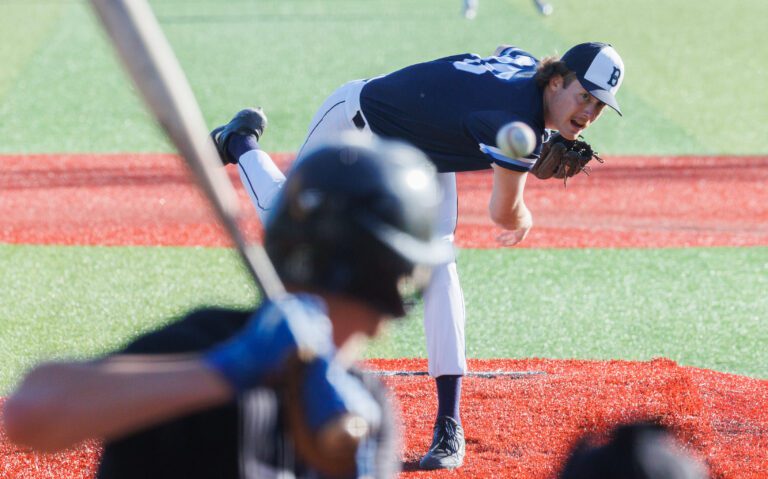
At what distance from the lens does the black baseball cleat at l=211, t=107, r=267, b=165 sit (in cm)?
424

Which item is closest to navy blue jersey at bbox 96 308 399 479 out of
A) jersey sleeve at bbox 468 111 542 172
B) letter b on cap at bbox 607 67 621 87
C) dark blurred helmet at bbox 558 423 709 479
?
dark blurred helmet at bbox 558 423 709 479

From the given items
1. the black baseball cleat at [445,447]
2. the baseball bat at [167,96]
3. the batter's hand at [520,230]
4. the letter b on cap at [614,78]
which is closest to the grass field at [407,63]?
the baseball bat at [167,96]

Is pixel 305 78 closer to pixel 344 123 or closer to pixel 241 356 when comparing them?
pixel 344 123

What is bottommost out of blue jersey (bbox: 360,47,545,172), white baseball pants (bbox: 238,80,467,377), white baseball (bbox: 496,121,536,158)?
white baseball pants (bbox: 238,80,467,377)

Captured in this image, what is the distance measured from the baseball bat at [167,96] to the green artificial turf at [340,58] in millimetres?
8750

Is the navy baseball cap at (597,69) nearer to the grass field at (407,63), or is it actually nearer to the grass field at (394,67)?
the grass field at (394,67)

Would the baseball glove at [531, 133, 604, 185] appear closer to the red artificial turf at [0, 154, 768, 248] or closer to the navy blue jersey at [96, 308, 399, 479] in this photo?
the navy blue jersey at [96, 308, 399, 479]

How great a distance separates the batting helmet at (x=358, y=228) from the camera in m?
1.37

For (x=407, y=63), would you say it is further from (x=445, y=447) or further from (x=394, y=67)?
(x=445, y=447)

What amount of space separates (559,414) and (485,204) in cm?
431

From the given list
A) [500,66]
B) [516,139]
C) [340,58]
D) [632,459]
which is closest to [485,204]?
[500,66]

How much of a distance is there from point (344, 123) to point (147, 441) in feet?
9.68

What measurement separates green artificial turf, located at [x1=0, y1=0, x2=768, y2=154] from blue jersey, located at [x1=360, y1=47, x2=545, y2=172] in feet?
19.8

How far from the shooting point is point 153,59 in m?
1.26
